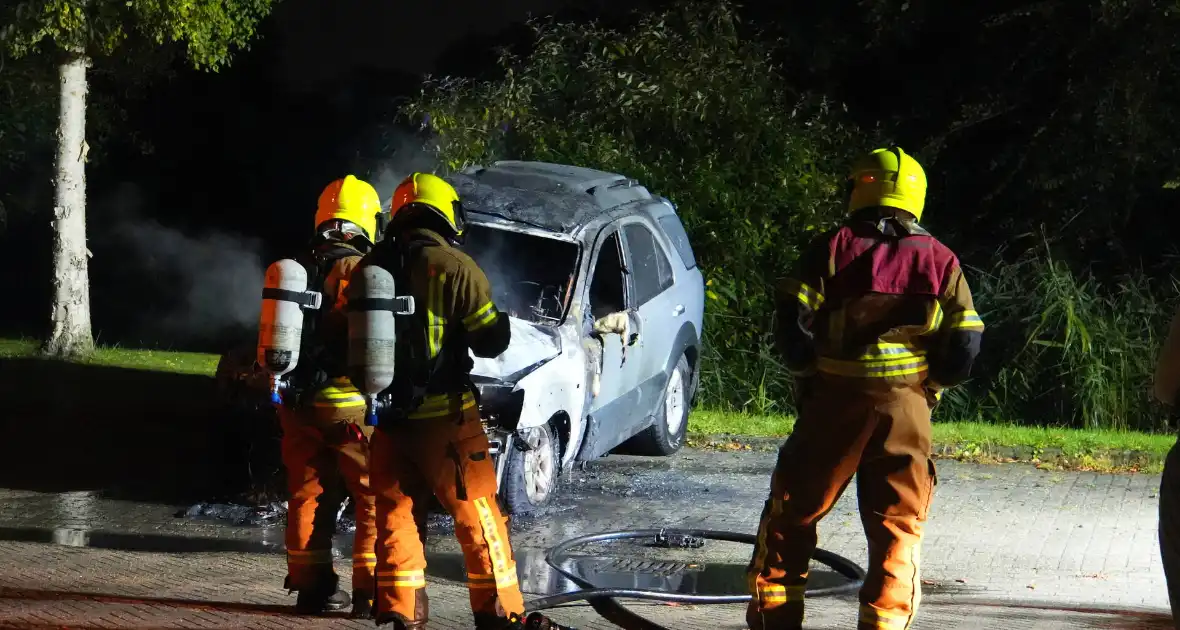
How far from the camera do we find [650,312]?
9.51 m

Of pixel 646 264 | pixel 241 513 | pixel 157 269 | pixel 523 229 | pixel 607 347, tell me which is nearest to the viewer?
pixel 241 513

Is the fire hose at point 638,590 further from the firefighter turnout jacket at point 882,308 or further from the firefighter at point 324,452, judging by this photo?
the firefighter turnout jacket at point 882,308

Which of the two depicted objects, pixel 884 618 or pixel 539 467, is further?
pixel 539 467

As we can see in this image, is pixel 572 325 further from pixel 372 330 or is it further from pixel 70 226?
pixel 70 226

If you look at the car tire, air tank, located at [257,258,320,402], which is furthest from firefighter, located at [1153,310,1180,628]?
the car tire

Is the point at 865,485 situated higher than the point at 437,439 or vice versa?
the point at 437,439

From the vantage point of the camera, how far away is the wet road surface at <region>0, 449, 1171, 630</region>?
6039 millimetres

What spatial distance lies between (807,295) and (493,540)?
4.61 feet

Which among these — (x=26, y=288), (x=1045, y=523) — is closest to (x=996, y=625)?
(x=1045, y=523)

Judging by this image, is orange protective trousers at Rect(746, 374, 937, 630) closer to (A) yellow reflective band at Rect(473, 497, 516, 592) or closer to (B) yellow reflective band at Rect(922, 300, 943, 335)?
(B) yellow reflective band at Rect(922, 300, 943, 335)

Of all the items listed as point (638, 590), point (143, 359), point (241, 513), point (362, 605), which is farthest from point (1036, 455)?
point (143, 359)

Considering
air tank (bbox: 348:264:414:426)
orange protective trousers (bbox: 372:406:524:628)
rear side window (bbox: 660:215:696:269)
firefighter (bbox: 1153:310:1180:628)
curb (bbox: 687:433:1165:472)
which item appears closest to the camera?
firefighter (bbox: 1153:310:1180:628)

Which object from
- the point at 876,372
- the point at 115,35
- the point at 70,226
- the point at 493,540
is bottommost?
the point at 493,540

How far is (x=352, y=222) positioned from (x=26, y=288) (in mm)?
21164
